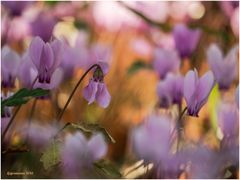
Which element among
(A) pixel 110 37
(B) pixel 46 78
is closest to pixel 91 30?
(A) pixel 110 37

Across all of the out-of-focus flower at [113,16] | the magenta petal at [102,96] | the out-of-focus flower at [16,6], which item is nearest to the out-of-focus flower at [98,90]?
the magenta petal at [102,96]

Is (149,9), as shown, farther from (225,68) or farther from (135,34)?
(225,68)

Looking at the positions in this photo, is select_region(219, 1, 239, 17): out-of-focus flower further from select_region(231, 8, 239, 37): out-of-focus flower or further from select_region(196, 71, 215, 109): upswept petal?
select_region(196, 71, 215, 109): upswept petal

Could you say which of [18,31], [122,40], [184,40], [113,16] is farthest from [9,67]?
[122,40]

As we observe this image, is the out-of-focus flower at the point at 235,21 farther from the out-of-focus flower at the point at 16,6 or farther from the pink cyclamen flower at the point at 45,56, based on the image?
the pink cyclamen flower at the point at 45,56

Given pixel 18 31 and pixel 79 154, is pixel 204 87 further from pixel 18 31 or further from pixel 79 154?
pixel 18 31

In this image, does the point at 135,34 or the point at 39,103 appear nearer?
the point at 39,103
